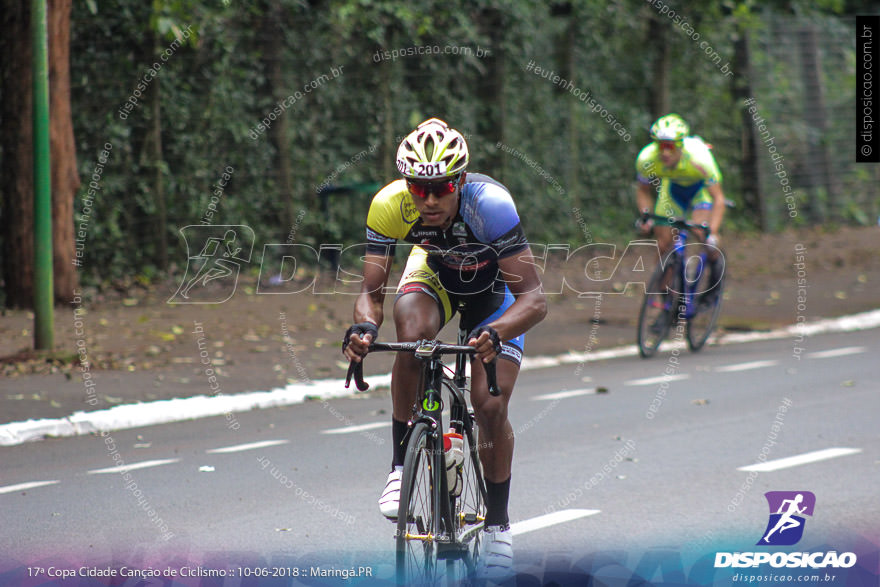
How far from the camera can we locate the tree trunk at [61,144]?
12289 millimetres

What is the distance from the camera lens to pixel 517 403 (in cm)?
986

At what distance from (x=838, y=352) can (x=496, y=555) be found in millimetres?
8079

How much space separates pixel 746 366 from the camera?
463 inches

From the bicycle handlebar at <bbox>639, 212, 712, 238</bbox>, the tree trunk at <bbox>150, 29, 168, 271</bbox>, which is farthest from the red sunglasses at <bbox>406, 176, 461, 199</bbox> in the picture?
the tree trunk at <bbox>150, 29, 168, 271</bbox>

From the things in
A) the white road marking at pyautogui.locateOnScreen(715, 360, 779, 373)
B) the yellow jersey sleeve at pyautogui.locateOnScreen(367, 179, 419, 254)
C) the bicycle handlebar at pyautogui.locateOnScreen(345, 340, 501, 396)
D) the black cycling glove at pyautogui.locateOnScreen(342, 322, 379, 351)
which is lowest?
the white road marking at pyautogui.locateOnScreen(715, 360, 779, 373)

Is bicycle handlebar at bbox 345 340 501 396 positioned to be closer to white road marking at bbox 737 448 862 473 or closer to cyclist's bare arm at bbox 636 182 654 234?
white road marking at bbox 737 448 862 473

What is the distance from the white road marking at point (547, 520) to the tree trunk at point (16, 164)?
7.87 metres

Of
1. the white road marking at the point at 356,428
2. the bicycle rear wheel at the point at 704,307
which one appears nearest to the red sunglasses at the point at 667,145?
the bicycle rear wheel at the point at 704,307

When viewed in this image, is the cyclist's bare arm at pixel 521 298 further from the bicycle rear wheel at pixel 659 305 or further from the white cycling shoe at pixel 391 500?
the bicycle rear wheel at pixel 659 305

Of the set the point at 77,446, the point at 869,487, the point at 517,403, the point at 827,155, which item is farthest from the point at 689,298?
the point at 827,155

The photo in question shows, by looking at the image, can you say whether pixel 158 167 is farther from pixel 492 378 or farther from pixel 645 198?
pixel 492 378

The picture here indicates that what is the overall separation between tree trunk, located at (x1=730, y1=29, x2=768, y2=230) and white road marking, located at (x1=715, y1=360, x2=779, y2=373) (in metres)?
11.6

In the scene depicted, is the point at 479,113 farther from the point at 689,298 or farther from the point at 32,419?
the point at 32,419

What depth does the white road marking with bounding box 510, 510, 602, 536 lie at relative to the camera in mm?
6273
